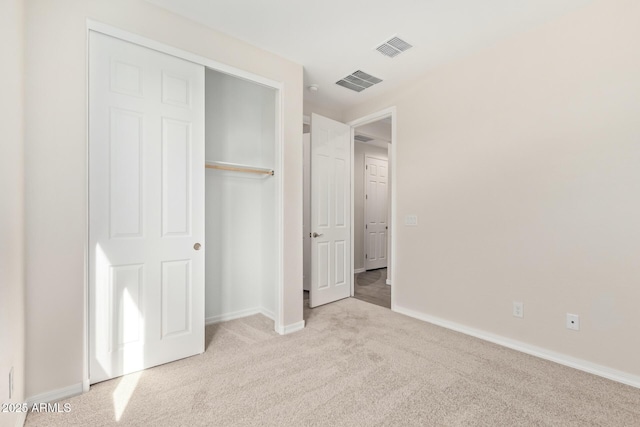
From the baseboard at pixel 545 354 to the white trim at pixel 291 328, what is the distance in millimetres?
1397

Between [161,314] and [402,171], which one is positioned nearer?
[161,314]

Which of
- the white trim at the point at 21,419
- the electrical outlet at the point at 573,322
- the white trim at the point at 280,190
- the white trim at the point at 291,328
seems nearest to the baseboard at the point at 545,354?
the electrical outlet at the point at 573,322

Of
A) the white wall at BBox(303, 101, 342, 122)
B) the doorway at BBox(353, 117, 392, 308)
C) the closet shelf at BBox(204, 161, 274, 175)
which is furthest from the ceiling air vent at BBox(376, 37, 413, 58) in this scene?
the doorway at BBox(353, 117, 392, 308)

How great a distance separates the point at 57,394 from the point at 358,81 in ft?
12.7

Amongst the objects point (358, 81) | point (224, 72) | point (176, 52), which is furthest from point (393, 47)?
point (176, 52)

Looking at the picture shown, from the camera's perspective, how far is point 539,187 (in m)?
2.46

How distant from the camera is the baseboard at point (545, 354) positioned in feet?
6.75

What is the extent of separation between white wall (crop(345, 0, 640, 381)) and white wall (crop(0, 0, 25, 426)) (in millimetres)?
3320

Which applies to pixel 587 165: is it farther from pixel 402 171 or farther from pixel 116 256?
pixel 116 256

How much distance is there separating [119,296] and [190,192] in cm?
92

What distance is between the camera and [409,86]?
3477 mm

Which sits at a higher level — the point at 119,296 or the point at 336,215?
the point at 336,215

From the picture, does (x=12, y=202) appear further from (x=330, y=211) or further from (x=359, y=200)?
(x=359, y=200)

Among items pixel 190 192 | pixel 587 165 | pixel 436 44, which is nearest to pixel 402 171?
pixel 436 44
